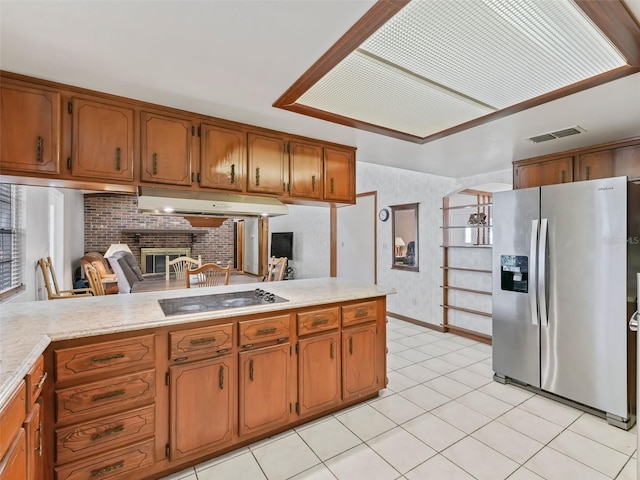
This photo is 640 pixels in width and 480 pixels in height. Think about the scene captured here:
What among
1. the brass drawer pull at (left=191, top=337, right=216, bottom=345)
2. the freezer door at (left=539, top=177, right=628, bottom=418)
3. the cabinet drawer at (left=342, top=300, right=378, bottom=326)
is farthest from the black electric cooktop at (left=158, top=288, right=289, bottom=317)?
the freezer door at (left=539, top=177, right=628, bottom=418)

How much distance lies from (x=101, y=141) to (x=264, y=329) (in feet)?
5.21

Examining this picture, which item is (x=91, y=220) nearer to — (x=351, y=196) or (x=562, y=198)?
(x=351, y=196)

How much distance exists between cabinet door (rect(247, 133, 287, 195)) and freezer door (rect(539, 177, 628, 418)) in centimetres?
229

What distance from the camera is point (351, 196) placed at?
3.08 metres

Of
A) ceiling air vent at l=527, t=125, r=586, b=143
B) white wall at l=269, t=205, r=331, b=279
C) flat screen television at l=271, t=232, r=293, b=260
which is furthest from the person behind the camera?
flat screen television at l=271, t=232, r=293, b=260

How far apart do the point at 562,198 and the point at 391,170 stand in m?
2.97

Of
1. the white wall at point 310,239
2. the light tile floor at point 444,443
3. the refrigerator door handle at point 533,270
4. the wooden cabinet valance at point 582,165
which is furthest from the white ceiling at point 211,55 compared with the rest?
the white wall at point 310,239

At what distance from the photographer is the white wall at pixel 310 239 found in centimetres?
696

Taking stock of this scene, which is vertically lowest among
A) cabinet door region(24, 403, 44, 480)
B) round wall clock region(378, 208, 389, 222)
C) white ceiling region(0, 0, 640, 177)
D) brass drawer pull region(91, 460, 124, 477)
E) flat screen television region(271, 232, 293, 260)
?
brass drawer pull region(91, 460, 124, 477)

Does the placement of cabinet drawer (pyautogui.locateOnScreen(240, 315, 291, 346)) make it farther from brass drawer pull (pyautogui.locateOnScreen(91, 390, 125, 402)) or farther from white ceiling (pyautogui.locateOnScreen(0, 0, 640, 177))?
white ceiling (pyautogui.locateOnScreen(0, 0, 640, 177))

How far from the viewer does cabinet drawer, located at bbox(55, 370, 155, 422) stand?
1516 mm

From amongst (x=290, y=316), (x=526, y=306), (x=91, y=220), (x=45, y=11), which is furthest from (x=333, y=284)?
(x=91, y=220)

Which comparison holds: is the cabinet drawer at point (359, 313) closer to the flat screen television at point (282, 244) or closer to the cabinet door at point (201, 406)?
the cabinet door at point (201, 406)

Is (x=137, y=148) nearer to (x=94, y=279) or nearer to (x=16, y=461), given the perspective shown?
(x=16, y=461)
